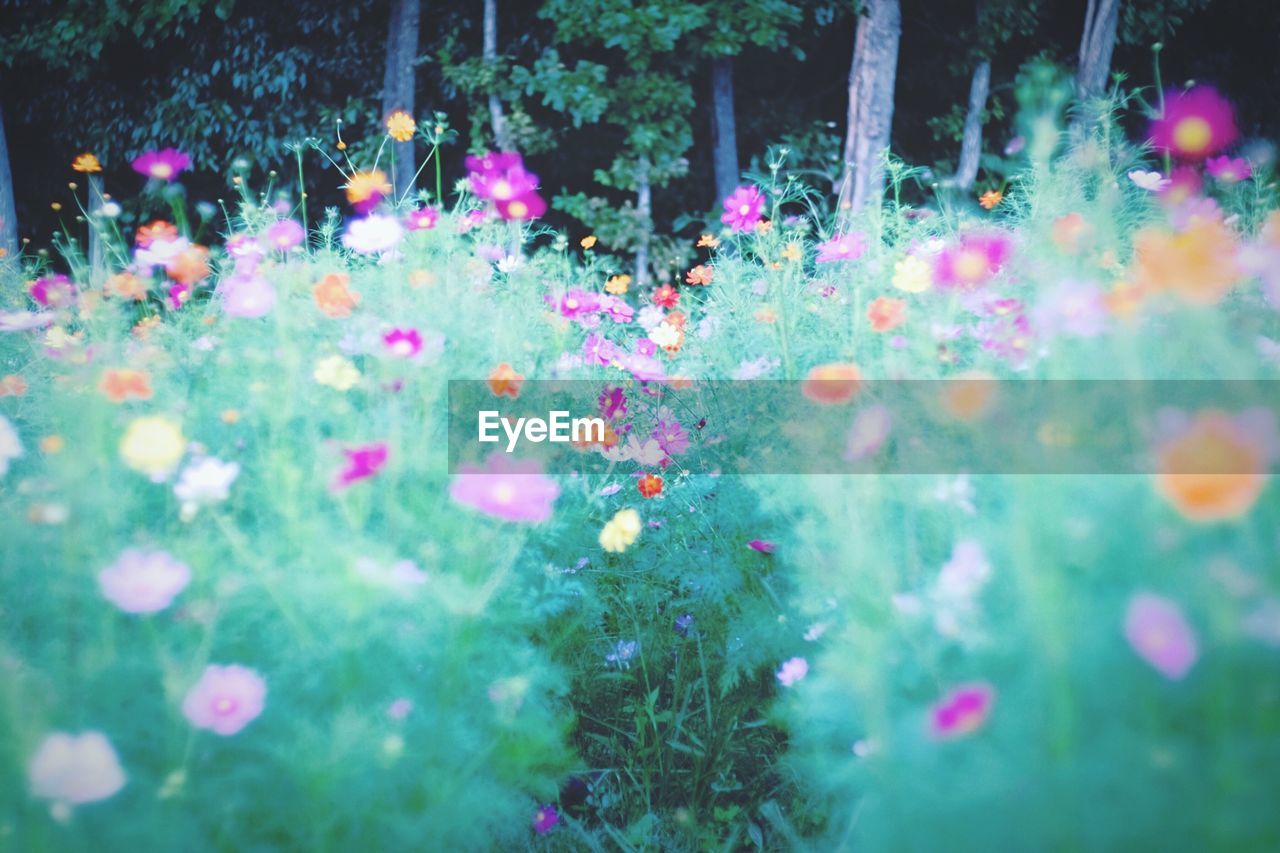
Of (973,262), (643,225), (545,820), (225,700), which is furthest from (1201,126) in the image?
(643,225)

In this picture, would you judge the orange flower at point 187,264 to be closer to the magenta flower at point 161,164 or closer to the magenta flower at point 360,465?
the magenta flower at point 161,164

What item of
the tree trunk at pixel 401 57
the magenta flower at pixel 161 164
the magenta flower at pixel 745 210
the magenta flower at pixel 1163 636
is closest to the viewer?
the magenta flower at pixel 1163 636

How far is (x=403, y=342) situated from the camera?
133cm

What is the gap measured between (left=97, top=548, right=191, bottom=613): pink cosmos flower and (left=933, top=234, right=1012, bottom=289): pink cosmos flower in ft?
4.12

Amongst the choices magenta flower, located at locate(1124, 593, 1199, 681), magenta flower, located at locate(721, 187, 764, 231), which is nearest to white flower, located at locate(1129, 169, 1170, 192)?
magenta flower, located at locate(721, 187, 764, 231)

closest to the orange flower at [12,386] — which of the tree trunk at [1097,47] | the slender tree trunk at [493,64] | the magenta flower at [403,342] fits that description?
the magenta flower at [403,342]

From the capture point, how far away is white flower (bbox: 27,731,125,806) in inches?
36.4

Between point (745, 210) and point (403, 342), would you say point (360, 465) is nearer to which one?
point (403, 342)

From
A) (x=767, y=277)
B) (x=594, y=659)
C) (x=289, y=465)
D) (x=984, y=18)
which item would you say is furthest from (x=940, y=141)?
(x=289, y=465)

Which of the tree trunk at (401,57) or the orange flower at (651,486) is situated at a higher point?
the tree trunk at (401,57)

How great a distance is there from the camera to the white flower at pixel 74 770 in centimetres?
92

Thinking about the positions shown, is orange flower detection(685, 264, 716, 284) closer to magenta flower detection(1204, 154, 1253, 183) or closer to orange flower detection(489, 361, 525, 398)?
orange flower detection(489, 361, 525, 398)

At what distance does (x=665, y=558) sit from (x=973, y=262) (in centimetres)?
89

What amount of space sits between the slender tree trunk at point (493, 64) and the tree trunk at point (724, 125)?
1454mm
